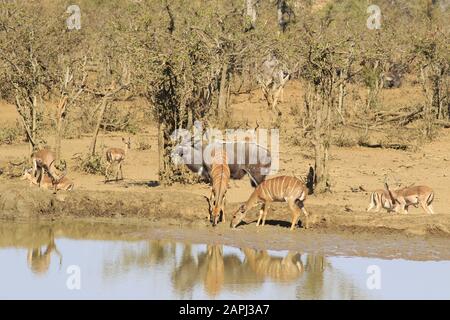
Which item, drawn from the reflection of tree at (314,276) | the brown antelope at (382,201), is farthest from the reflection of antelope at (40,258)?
the brown antelope at (382,201)

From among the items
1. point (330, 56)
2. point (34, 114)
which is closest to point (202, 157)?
point (330, 56)

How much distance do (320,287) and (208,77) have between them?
21.3 ft

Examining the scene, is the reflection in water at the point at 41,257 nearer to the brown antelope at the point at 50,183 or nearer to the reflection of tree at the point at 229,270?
the reflection of tree at the point at 229,270

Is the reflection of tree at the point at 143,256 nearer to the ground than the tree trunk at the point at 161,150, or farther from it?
nearer to the ground

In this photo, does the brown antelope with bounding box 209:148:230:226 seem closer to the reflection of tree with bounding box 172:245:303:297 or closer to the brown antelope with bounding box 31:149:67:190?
the reflection of tree with bounding box 172:245:303:297

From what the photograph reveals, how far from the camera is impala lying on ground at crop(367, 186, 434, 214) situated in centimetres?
1332

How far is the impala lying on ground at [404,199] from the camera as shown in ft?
43.7

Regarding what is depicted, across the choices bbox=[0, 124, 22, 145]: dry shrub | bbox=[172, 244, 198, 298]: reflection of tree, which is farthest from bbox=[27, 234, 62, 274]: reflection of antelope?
bbox=[0, 124, 22, 145]: dry shrub

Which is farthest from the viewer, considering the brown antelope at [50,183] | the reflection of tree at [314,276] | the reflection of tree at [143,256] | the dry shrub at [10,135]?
the dry shrub at [10,135]

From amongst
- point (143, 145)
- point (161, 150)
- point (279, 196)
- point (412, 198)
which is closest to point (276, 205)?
point (279, 196)

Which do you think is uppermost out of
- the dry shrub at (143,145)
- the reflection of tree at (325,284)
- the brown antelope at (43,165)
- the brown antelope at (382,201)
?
the dry shrub at (143,145)

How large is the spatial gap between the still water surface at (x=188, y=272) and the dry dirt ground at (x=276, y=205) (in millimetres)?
767

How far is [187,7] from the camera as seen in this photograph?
21.3m
